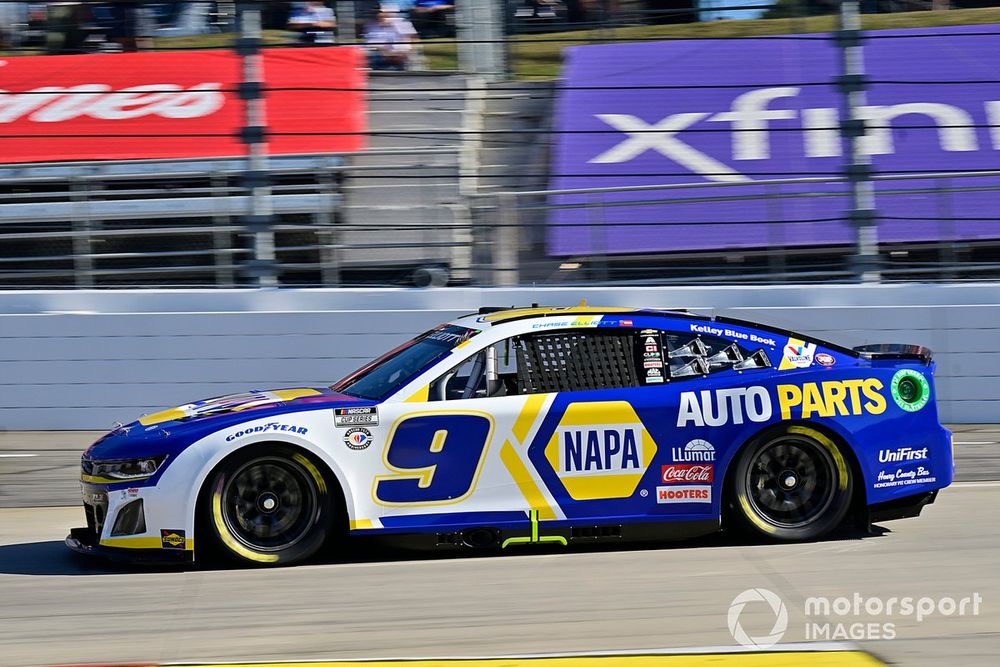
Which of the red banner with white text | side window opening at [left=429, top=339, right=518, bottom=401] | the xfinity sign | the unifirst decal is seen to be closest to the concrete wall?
the red banner with white text

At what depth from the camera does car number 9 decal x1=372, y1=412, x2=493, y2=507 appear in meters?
6.03

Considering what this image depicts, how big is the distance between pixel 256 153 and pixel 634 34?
5258 mm

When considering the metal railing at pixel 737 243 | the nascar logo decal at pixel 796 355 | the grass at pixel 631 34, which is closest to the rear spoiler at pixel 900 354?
the nascar logo decal at pixel 796 355

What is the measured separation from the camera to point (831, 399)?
6.37 metres

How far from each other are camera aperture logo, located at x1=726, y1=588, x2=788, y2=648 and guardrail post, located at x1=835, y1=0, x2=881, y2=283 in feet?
17.2

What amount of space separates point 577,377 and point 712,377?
70 centimetres

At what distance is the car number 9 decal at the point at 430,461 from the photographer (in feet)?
19.8

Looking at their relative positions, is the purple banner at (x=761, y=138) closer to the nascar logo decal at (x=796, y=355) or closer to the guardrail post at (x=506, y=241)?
the guardrail post at (x=506, y=241)

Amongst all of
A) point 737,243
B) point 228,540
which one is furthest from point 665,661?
point 737,243

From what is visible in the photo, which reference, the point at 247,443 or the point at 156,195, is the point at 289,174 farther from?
the point at 247,443

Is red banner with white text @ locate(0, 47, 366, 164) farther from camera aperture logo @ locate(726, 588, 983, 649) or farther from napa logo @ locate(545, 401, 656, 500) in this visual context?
camera aperture logo @ locate(726, 588, 983, 649)

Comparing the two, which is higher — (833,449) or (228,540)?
(833,449)

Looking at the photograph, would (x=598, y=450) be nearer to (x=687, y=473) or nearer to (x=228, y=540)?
(x=687, y=473)

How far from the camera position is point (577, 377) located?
20.7ft
